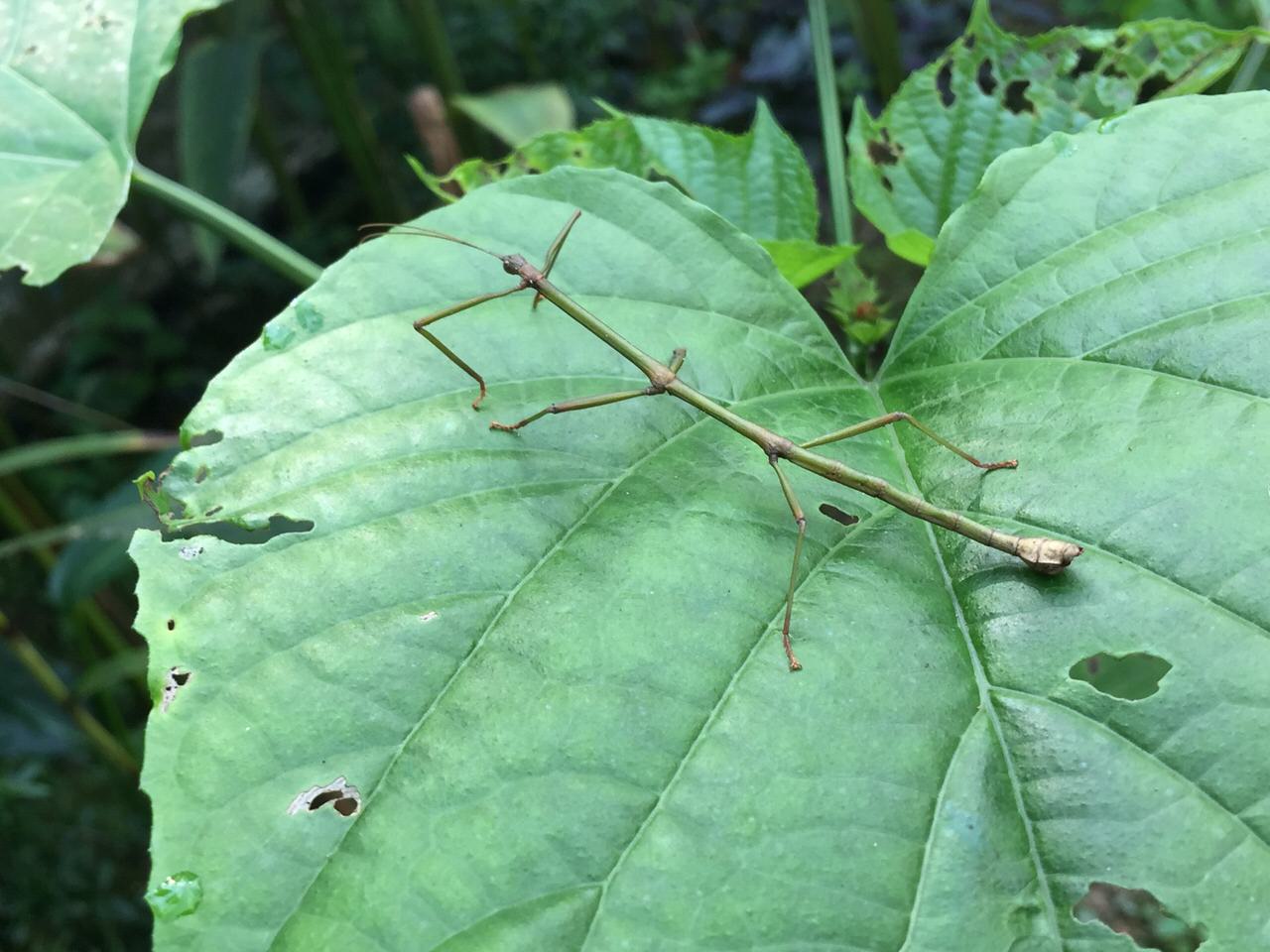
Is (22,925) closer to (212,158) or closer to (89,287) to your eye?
(212,158)

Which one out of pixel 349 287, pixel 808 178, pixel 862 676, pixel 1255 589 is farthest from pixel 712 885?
pixel 808 178

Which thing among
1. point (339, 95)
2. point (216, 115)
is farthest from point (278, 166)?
point (216, 115)

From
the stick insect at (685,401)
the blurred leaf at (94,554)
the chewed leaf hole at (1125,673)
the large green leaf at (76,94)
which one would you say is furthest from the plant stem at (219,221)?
the chewed leaf hole at (1125,673)

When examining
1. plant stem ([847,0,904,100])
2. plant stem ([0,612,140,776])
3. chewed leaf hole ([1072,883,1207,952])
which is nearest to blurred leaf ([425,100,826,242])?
chewed leaf hole ([1072,883,1207,952])

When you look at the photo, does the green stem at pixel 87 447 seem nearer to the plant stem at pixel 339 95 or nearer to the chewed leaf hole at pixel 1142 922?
the plant stem at pixel 339 95

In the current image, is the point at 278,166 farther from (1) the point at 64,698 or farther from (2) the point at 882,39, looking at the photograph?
(2) the point at 882,39

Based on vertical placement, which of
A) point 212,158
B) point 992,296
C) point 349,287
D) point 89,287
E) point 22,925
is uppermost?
point 349,287
